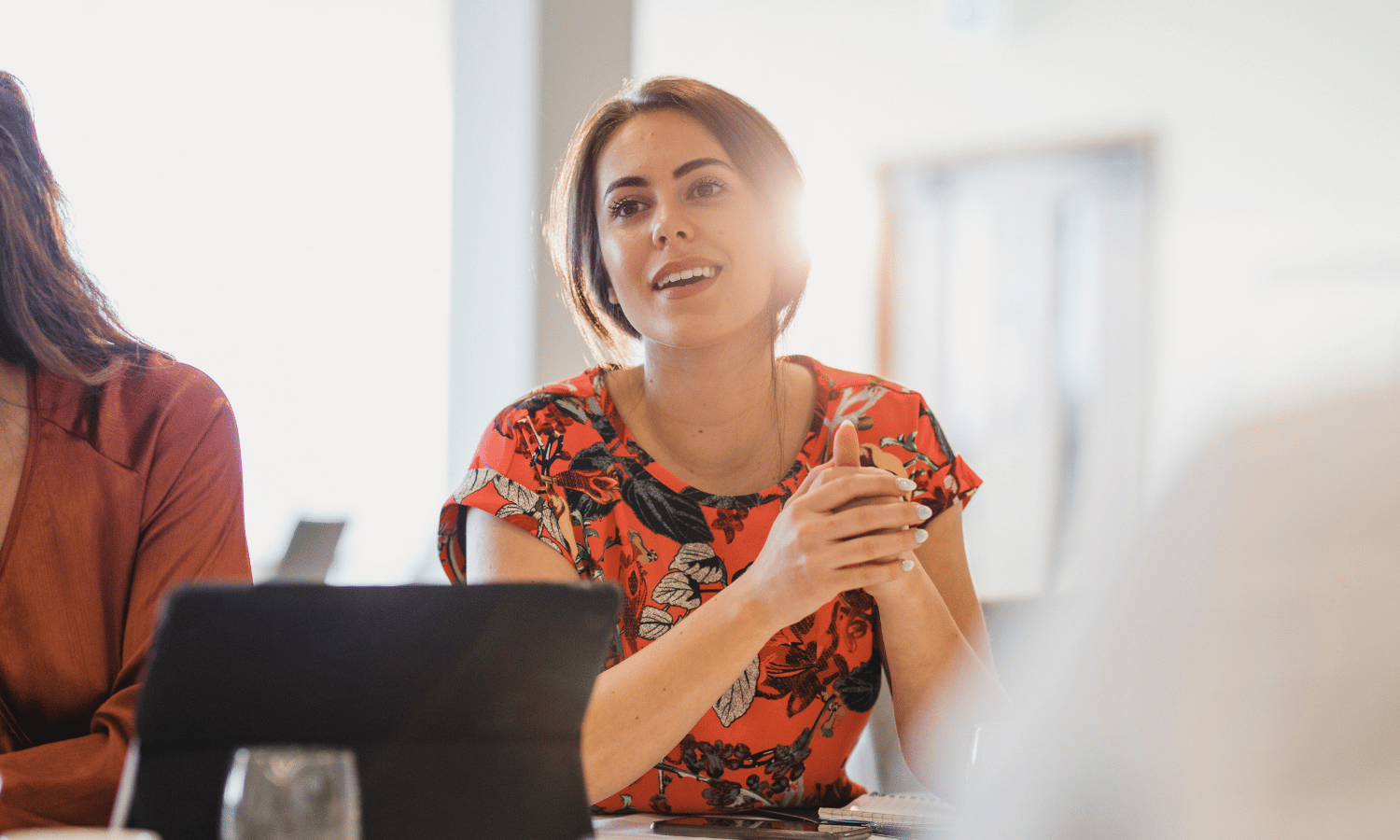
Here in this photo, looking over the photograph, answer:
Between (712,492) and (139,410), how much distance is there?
0.68m

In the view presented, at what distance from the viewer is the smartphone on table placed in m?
0.91

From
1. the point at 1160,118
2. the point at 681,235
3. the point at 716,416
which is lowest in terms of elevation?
the point at 716,416

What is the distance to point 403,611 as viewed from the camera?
57 cm

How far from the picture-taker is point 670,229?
1410 millimetres

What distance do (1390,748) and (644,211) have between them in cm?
124

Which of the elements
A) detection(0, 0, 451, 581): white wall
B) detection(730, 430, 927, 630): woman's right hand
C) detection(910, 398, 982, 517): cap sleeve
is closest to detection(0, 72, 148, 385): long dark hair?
detection(730, 430, 927, 630): woman's right hand

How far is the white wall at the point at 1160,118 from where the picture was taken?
3.74 m

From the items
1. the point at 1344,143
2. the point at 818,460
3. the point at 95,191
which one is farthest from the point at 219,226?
the point at 1344,143

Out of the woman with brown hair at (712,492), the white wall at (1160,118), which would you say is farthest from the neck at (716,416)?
the white wall at (1160,118)

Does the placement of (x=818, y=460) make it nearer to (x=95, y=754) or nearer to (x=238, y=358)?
(x=95, y=754)

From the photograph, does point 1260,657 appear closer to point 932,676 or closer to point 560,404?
point 932,676

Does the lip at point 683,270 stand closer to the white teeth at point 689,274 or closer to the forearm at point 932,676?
the white teeth at point 689,274

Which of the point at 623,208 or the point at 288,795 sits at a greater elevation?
the point at 623,208

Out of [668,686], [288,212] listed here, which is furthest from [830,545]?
[288,212]
